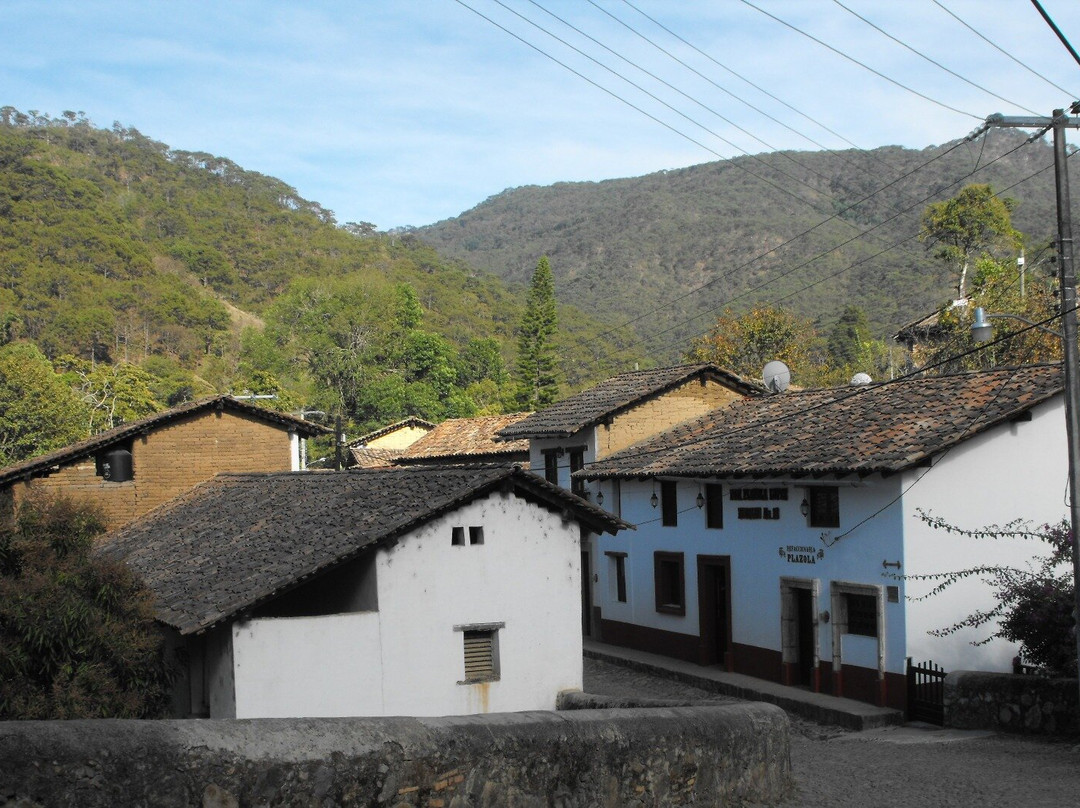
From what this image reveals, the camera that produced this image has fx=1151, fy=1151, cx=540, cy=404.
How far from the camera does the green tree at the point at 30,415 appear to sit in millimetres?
46281

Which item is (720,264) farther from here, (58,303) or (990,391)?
(990,391)

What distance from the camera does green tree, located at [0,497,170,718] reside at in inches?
564

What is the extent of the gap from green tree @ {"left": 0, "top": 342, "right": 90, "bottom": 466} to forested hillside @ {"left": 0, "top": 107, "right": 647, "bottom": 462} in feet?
0.37

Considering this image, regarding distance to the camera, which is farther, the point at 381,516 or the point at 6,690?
the point at 381,516

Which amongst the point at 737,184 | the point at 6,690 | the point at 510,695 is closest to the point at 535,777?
the point at 6,690

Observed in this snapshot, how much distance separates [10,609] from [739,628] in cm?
1368

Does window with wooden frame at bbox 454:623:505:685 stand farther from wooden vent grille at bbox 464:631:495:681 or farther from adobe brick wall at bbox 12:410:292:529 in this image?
adobe brick wall at bbox 12:410:292:529

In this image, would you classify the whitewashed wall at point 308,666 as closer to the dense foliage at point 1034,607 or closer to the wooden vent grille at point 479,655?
the wooden vent grille at point 479,655

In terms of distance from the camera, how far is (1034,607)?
53.6ft

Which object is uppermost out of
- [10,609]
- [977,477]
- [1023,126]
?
[1023,126]

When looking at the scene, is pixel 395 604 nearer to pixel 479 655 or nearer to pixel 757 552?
pixel 479 655

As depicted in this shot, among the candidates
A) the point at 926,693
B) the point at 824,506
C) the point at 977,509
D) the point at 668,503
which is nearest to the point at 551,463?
the point at 668,503

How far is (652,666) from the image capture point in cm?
2416

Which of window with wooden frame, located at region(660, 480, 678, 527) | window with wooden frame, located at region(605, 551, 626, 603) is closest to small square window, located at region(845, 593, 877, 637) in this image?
window with wooden frame, located at region(660, 480, 678, 527)
